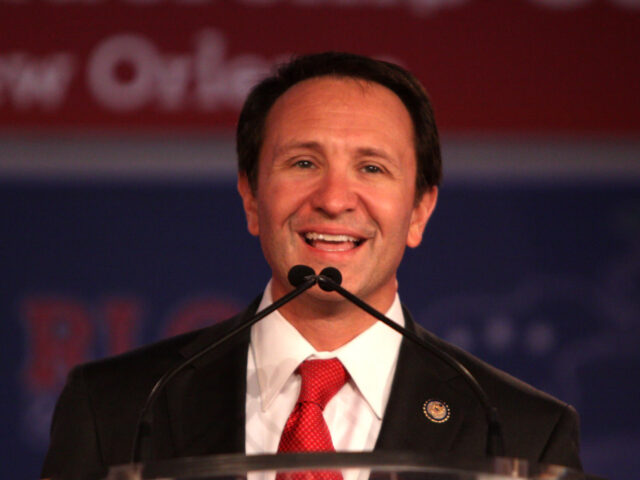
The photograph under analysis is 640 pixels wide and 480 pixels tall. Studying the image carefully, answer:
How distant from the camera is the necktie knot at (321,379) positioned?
1.95 meters

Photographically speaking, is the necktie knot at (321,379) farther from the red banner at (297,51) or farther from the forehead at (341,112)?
the red banner at (297,51)

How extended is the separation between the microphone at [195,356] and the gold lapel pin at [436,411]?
420mm

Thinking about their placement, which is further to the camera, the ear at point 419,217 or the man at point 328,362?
the ear at point 419,217

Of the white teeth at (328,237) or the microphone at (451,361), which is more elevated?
the white teeth at (328,237)

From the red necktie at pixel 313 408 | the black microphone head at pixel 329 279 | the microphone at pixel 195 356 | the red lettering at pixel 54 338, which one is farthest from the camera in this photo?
the red lettering at pixel 54 338

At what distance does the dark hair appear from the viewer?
2.28 metres

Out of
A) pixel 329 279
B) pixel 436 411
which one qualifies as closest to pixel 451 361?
pixel 329 279

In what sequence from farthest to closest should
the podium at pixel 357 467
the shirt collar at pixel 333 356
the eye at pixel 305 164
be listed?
the eye at pixel 305 164, the shirt collar at pixel 333 356, the podium at pixel 357 467

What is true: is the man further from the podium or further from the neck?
the podium

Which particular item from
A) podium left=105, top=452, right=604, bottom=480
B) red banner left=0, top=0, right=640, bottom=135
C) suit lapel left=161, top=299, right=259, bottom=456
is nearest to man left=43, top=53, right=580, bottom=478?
suit lapel left=161, top=299, right=259, bottom=456

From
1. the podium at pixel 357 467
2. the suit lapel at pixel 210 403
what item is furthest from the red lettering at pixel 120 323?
the podium at pixel 357 467

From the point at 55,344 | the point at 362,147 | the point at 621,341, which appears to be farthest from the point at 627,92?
the point at 55,344

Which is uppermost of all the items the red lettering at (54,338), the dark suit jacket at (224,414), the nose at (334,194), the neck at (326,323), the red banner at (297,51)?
the red banner at (297,51)

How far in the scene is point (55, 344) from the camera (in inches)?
121
